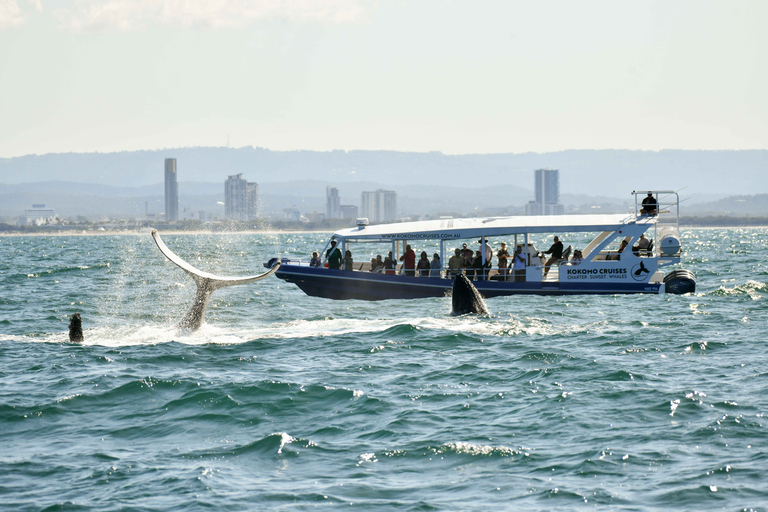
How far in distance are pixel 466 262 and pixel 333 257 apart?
4.70 metres

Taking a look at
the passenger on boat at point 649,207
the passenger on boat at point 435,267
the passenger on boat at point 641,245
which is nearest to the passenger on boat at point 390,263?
the passenger on boat at point 435,267

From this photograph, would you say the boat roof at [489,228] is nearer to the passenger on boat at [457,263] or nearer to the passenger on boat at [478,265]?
the passenger on boat at [457,263]

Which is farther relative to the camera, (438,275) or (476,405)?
(438,275)

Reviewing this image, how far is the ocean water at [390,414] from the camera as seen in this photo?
10.2m

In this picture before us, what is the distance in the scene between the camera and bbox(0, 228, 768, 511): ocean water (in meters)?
10.2

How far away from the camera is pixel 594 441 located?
1198 cm

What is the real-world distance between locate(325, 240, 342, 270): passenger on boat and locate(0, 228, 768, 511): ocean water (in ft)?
18.3

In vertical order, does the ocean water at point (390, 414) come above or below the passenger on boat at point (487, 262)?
below

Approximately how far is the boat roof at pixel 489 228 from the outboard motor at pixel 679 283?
2.07m

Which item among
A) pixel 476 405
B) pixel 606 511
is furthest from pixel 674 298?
pixel 606 511

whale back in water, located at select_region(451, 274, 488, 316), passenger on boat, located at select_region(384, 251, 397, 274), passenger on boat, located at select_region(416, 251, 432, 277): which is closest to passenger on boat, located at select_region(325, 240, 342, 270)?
passenger on boat, located at select_region(384, 251, 397, 274)

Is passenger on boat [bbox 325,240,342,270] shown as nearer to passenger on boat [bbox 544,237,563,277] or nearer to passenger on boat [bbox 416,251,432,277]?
passenger on boat [bbox 416,251,432,277]

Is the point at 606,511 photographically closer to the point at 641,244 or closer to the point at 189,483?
the point at 189,483

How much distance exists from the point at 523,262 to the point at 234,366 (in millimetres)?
14841
